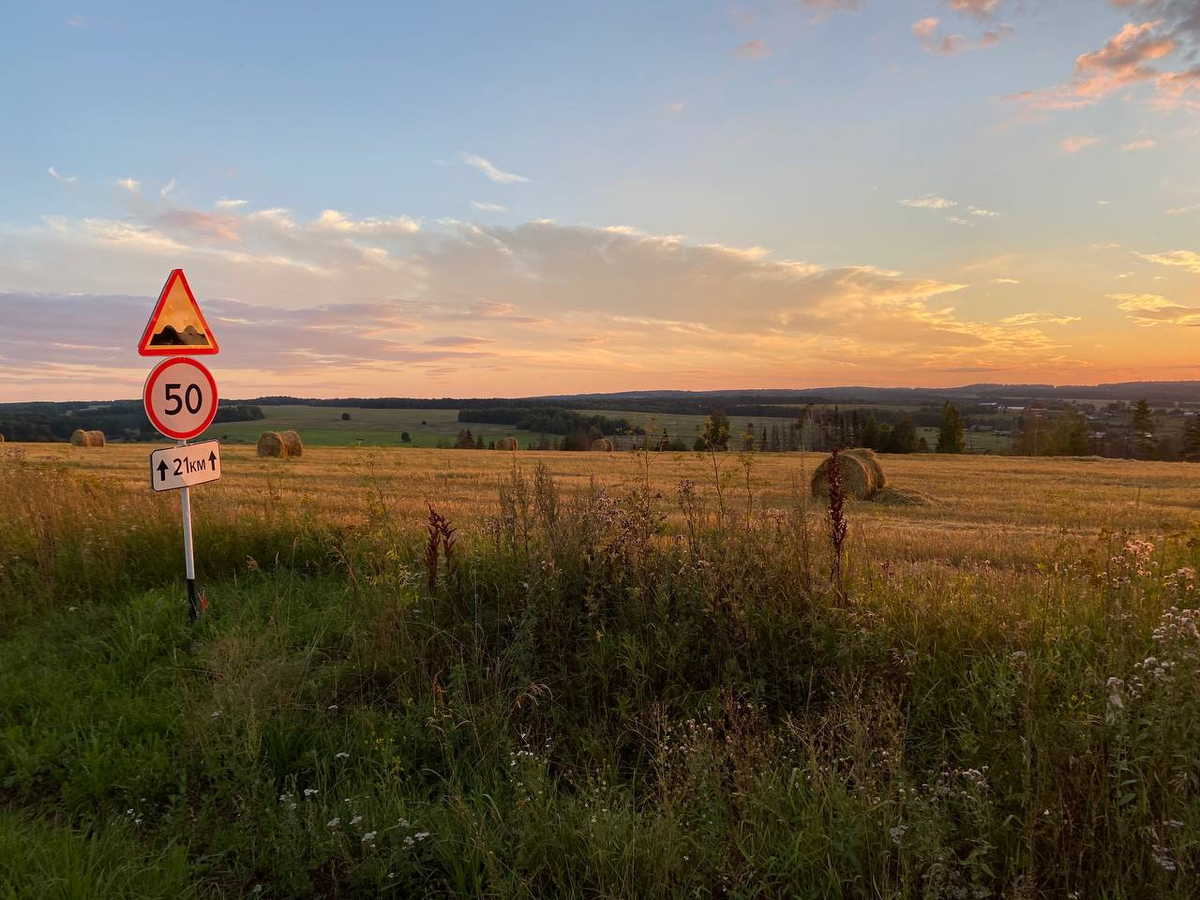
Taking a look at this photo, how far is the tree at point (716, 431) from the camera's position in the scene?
6965 mm

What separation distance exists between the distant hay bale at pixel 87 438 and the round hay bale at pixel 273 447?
1441 centimetres

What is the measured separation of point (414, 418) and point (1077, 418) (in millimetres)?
68114

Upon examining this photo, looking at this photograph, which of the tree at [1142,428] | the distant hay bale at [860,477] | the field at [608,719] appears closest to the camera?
the field at [608,719]

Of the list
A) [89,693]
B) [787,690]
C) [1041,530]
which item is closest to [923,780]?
[787,690]

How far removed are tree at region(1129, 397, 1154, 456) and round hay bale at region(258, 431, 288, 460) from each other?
191 feet

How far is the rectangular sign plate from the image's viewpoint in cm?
623

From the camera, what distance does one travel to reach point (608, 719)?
420 centimetres

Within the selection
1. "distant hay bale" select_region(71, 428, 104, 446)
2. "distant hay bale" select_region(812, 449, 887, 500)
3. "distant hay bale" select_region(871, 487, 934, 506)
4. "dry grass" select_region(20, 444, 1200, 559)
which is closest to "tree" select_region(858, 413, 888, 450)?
"dry grass" select_region(20, 444, 1200, 559)

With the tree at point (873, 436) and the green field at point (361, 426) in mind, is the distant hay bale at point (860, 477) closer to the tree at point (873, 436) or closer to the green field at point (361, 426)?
the green field at point (361, 426)

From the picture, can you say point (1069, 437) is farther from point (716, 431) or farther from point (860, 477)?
point (716, 431)

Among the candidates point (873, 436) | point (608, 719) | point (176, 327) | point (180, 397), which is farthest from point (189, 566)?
point (873, 436)

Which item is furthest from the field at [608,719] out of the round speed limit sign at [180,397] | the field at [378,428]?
the field at [378,428]

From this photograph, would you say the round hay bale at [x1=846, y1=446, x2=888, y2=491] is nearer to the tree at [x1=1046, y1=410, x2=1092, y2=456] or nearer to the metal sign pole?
the metal sign pole

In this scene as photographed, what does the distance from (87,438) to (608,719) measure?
4773 centimetres
